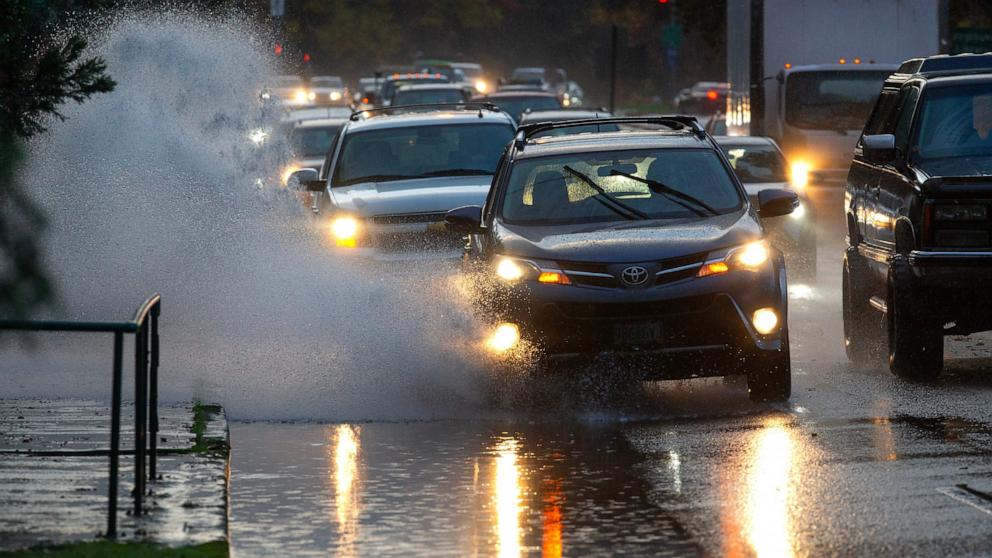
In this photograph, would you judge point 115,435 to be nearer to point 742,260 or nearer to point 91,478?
point 91,478

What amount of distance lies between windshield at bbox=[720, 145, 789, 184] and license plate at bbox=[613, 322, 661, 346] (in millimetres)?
9258

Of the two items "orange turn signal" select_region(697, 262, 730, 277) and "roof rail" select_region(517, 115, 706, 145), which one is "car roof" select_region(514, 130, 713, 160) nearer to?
"roof rail" select_region(517, 115, 706, 145)

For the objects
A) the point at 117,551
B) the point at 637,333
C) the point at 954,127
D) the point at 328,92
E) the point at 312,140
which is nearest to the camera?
the point at 117,551

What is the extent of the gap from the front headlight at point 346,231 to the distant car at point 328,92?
41.2m

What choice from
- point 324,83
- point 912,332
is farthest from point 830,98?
point 324,83

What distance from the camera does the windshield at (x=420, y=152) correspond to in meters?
17.1

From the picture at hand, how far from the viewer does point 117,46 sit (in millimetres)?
24250

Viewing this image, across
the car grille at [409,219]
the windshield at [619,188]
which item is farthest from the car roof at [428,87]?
the windshield at [619,188]

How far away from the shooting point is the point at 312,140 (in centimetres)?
2775

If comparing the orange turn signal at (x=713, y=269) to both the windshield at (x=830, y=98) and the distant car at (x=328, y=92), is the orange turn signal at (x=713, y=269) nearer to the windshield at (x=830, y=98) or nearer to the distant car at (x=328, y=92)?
the windshield at (x=830, y=98)

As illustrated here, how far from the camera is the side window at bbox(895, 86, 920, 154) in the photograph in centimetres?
1270

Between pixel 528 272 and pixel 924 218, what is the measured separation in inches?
98.5

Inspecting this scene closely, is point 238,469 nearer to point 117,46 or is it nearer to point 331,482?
point 331,482

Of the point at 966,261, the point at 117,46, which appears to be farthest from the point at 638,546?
the point at 117,46
